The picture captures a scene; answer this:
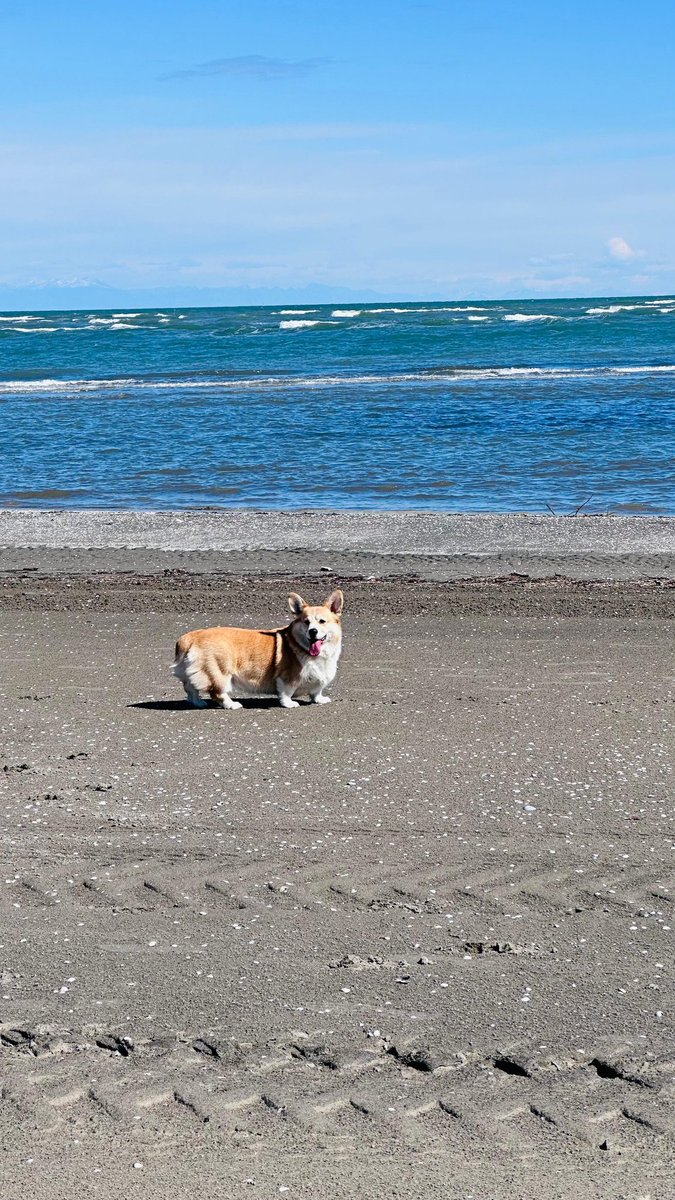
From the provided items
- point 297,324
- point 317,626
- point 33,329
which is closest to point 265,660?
point 317,626

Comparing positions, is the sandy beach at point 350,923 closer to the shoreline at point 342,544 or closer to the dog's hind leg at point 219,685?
the dog's hind leg at point 219,685

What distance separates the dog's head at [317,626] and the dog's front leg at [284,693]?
273 millimetres

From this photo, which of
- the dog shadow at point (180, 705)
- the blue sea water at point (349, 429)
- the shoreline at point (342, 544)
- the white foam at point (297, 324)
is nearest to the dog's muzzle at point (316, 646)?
the dog shadow at point (180, 705)

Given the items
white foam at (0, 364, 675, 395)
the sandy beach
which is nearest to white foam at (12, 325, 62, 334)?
white foam at (0, 364, 675, 395)

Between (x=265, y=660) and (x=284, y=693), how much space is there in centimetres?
25

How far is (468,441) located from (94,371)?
29.2 meters

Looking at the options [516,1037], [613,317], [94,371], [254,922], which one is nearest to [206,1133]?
[516,1037]

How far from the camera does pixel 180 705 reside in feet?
29.1

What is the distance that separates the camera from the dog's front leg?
878cm

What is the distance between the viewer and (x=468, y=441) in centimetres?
2483

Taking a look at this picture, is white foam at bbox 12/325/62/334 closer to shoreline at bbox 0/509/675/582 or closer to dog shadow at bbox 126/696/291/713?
shoreline at bbox 0/509/675/582

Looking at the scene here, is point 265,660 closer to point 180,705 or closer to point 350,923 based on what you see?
point 180,705

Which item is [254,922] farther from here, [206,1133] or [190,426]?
[190,426]

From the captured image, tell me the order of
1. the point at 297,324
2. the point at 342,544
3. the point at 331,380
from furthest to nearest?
the point at 297,324 < the point at 331,380 < the point at 342,544
